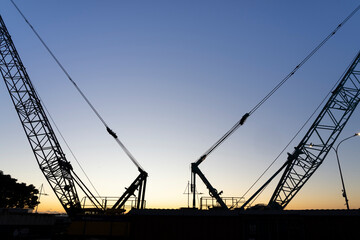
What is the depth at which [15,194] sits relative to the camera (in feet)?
232

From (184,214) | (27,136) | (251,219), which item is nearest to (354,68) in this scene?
(251,219)

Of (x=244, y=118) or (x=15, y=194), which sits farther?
(x=15, y=194)

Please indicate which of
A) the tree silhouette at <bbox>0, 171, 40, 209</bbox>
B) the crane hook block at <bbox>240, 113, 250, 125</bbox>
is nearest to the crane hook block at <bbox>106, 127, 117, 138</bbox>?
the crane hook block at <bbox>240, 113, 250, 125</bbox>

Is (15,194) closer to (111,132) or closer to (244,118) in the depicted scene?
(111,132)

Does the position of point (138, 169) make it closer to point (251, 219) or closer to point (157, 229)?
point (157, 229)

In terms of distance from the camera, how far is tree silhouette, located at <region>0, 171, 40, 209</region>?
221ft

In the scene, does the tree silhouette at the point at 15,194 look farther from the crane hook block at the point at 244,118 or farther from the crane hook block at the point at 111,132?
the crane hook block at the point at 244,118

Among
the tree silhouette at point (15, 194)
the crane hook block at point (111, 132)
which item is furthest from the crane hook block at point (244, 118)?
the tree silhouette at point (15, 194)

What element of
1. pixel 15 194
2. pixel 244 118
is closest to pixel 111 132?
pixel 244 118

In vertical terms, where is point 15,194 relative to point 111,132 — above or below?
below

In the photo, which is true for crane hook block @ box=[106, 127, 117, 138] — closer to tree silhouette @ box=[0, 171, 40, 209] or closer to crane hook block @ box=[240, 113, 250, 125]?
crane hook block @ box=[240, 113, 250, 125]

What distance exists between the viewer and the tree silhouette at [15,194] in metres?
67.2

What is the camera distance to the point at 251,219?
1978 centimetres

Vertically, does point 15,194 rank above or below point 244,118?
below
